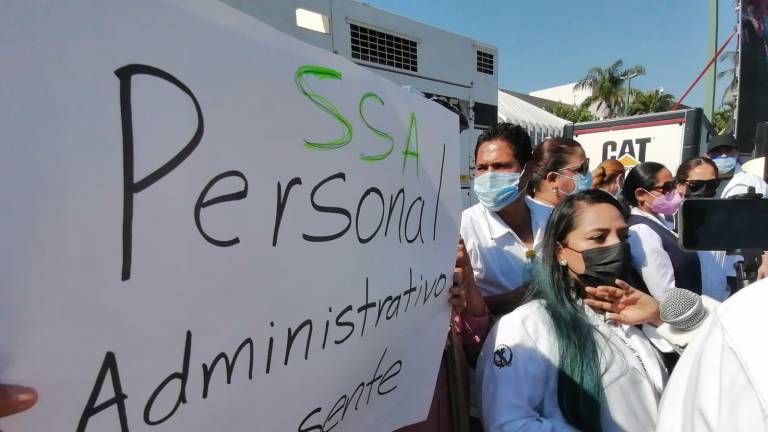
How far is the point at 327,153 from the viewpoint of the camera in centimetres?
79

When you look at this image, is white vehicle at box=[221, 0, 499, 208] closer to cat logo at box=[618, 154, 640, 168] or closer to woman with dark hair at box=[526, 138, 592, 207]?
cat logo at box=[618, 154, 640, 168]

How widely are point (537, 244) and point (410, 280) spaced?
3.24ft

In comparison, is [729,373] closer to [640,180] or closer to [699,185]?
[640,180]

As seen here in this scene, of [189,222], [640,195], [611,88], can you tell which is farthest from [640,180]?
[611,88]

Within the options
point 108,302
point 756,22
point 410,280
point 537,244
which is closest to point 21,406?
point 108,302

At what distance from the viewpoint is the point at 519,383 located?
3.80 ft

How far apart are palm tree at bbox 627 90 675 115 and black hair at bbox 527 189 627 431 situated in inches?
1493

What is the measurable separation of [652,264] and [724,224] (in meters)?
1.22

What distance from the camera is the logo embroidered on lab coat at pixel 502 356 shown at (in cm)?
118

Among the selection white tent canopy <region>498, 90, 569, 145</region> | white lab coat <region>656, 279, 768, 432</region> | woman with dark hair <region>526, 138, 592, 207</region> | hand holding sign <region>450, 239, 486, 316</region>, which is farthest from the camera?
white tent canopy <region>498, 90, 569, 145</region>

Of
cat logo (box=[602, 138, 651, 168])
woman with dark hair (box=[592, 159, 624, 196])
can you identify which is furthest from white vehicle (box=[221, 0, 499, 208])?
woman with dark hair (box=[592, 159, 624, 196])

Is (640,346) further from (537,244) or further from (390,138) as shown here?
(390,138)

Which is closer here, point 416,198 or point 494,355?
point 416,198

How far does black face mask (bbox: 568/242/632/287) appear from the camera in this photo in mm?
1374
